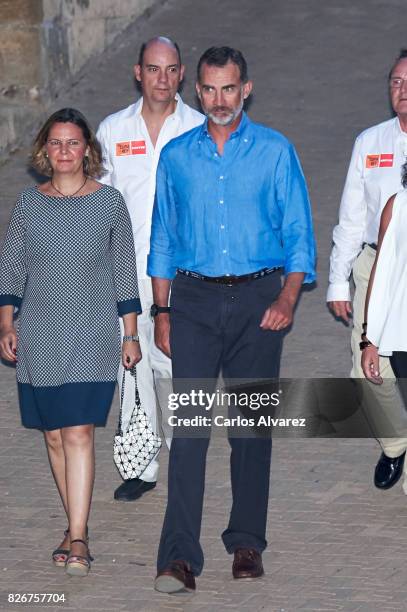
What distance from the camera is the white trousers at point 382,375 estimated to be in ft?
25.0

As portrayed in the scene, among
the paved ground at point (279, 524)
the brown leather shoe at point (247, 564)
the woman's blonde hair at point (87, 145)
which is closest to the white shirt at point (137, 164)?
the woman's blonde hair at point (87, 145)

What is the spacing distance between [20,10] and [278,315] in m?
8.76

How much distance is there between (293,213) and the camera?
20.9 ft

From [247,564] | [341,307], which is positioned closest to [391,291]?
[341,307]

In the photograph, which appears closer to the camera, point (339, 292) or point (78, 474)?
point (78, 474)

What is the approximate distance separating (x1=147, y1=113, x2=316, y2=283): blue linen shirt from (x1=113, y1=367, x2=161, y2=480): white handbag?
42.5 inches

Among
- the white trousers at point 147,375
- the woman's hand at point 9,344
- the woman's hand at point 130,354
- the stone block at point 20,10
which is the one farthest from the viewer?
the stone block at point 20,10

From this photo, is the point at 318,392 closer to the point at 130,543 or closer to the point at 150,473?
the point at 150,473

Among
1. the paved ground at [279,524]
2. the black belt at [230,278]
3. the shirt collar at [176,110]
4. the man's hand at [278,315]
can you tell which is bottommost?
the paved ground at [279,524]

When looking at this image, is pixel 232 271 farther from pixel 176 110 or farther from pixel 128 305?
pixel 176 110

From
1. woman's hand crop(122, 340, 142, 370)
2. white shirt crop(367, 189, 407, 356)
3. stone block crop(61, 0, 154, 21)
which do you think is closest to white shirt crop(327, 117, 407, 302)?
white shirt crop(367, 189, 407, 356)

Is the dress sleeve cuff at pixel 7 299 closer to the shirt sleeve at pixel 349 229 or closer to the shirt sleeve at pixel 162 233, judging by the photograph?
the shirt sleeve at pixel 162 233

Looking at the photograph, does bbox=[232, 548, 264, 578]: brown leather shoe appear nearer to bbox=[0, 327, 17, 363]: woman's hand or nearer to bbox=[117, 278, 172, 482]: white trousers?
bbox=[117, 278, 172, 482]: white trousers

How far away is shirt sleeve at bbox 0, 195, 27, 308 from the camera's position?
21.4ft
